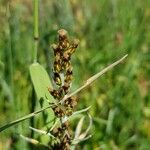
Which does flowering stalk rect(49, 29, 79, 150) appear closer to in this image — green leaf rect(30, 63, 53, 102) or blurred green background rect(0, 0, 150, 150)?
green leaf rect(30, 63, 53, 102)

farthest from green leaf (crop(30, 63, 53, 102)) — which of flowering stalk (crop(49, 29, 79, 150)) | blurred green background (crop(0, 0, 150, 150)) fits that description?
blurred green background (crop(0, 0, 150, 150))

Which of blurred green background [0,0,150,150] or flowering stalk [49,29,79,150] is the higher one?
flowering stalk [49,29,79,150]

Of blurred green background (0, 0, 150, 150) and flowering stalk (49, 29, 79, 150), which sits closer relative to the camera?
flowering stalk (49, 29, 79, 150)

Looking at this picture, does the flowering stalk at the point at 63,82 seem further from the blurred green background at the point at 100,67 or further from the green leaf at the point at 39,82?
the blurred green background at the point at 100,67

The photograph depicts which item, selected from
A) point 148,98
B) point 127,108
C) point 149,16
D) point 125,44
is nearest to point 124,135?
point 127,108

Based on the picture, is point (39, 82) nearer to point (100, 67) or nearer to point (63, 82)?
point (63, 82)

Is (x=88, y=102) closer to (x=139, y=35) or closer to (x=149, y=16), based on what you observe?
(x=139, y=35)
